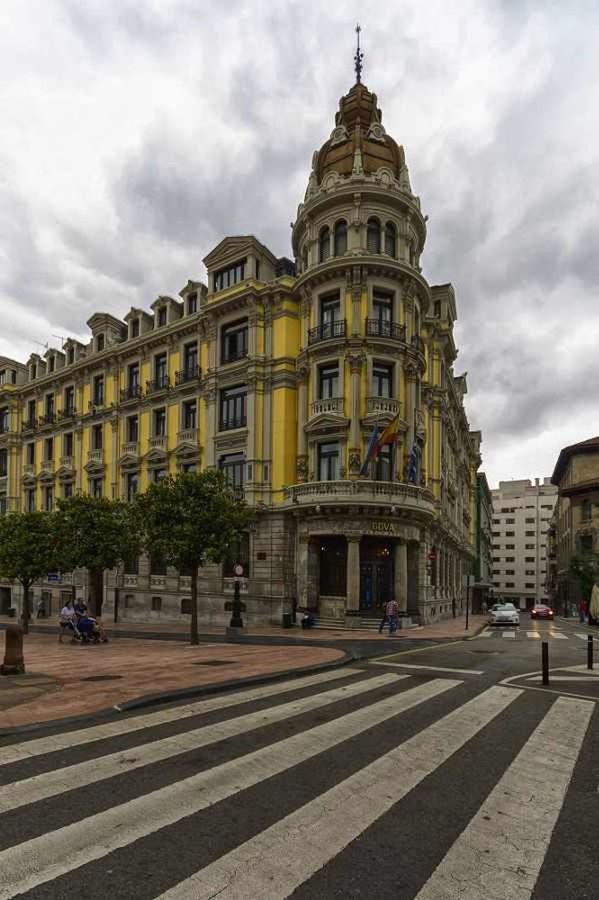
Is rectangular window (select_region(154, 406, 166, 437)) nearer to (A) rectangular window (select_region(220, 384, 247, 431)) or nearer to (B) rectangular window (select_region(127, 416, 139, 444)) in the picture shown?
(B) rectangular window (select_region(127, 416, 139, 444))

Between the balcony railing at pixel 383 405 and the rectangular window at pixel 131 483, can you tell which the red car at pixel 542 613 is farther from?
the rectangular window at pixel 131 483

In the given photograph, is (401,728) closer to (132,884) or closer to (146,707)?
(146,707)

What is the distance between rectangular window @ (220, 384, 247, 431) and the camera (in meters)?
34.1

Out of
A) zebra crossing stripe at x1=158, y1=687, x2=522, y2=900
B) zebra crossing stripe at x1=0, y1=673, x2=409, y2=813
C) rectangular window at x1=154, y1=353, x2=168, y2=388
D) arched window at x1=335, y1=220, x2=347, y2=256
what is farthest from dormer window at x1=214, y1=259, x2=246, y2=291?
zebra crossing stripe at x1=158, y1=687, x2=522, y2=900

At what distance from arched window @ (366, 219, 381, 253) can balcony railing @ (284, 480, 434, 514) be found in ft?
42.6

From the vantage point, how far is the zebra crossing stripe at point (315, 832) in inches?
172

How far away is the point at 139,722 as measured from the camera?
919 centimetres

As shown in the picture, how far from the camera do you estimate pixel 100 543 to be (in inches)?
1145

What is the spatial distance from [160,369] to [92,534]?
14644 mm

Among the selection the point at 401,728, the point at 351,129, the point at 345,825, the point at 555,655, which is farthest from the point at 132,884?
the point at 351,129

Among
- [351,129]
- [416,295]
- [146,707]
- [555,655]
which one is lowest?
[555,655]

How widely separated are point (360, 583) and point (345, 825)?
81.2 ft

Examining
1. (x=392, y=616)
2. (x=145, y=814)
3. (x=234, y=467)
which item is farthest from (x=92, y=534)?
(x=145, y=814)

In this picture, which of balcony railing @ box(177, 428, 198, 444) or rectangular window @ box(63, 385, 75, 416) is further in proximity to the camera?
rectangular window @ box(63, 385, 75, 416)
